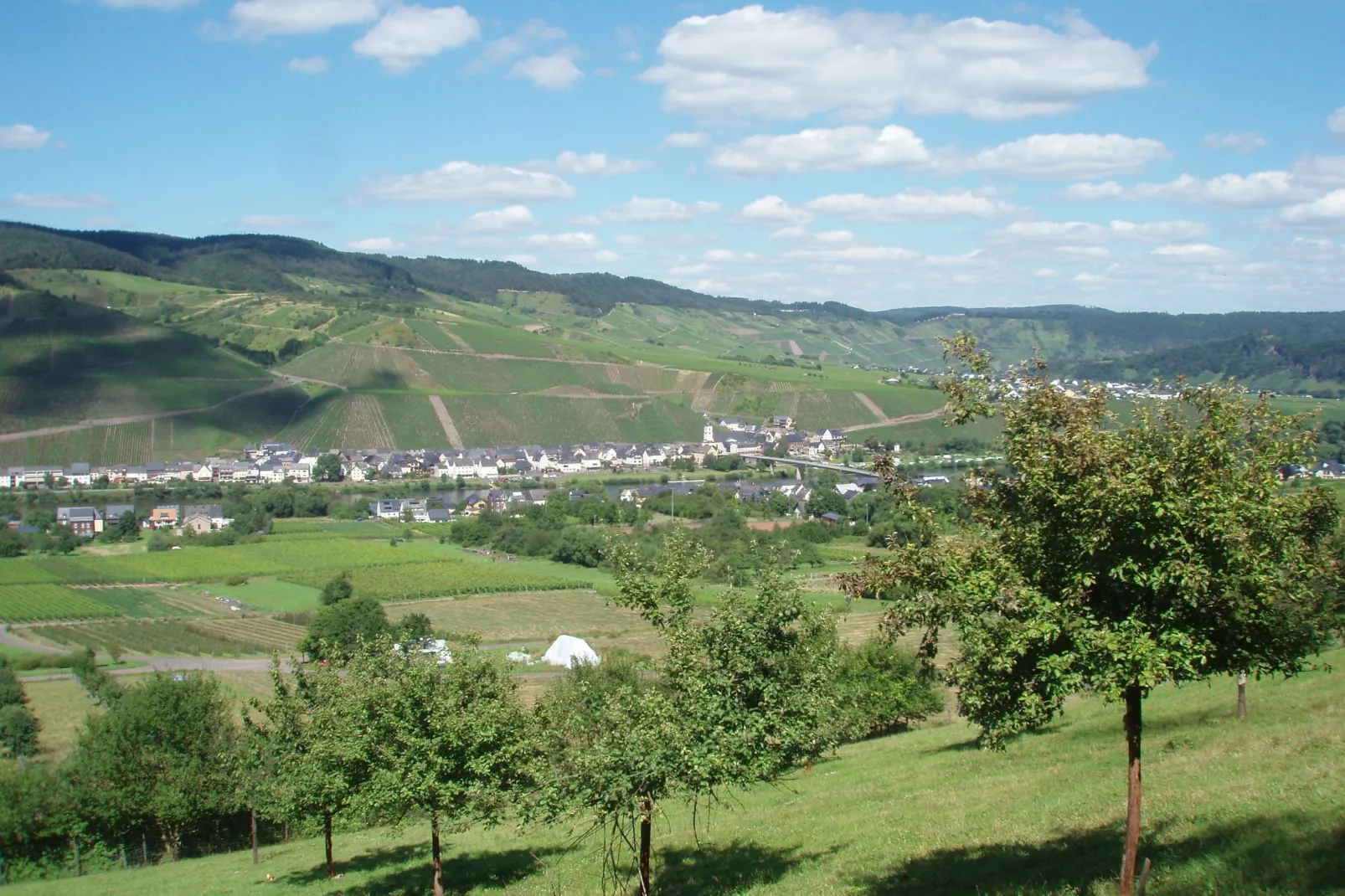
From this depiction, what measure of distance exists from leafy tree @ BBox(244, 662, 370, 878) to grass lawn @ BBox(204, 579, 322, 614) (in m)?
38.7

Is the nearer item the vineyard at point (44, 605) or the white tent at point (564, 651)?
the white tent at point (564, 651)

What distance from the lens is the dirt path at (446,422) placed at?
443 feet

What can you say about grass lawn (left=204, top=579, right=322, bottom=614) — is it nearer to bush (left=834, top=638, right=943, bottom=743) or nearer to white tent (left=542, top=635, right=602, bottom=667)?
white tent (left=542, top=635, right=602, bottom=667)

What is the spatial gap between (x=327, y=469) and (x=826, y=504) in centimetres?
5796

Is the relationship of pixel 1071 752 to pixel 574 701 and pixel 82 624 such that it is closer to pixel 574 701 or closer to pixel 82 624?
pixel 574 701

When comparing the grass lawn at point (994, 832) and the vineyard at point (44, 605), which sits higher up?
the grass lawn at point (994, 832)

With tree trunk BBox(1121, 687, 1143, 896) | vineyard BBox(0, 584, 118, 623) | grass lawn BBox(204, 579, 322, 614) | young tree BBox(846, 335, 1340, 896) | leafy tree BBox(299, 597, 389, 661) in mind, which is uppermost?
young tree BBox(846, 335, 1340, 896)

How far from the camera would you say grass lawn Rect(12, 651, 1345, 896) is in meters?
10.4

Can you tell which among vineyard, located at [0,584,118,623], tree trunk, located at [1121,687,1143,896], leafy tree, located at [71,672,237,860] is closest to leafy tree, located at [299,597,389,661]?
vineyard, located at [0,584,118,623]

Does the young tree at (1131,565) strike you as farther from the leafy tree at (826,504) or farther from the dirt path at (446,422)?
the dirt path at (446,422)

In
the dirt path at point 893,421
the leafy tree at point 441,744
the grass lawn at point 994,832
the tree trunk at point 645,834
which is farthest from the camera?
the dirt path at point 893,421

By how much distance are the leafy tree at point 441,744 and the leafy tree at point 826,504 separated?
73.8 meters

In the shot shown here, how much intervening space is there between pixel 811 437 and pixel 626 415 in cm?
2683

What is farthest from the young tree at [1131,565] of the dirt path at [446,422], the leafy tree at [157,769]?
the dirt path at [446,422]
